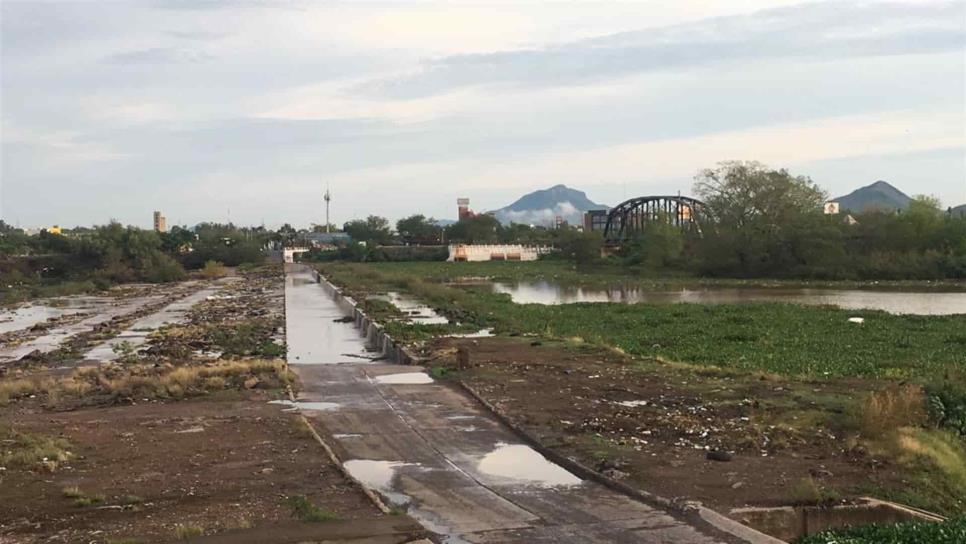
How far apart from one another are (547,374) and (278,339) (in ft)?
55.8

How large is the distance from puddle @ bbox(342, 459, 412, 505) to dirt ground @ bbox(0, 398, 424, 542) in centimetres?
36

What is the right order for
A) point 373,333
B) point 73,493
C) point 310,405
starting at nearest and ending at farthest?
point 73,493
point 310,405
point 373,333

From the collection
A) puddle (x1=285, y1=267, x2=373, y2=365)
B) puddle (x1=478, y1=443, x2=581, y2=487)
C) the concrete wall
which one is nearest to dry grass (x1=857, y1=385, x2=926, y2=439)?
puddle (x1=478, y1=443, x2=581, y2=487)

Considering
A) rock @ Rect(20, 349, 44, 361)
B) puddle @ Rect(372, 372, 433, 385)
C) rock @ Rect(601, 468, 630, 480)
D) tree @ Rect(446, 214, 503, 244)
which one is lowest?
rock @ Rect(20, 349, 44, 361)

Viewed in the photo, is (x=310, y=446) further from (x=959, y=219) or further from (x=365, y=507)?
(x=959, y=219)

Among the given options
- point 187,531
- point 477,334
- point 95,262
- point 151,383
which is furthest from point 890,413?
point 95,262

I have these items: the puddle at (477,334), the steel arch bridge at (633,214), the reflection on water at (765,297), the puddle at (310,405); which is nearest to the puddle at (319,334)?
the puddle at (477,334)

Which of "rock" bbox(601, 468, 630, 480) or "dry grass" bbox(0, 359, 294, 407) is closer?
"rock" bbox(601, 468, 630, 480)

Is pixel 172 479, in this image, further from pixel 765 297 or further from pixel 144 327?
pixel 765 297

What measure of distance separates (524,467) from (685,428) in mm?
3087

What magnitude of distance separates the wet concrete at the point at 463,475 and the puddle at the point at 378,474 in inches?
0.5

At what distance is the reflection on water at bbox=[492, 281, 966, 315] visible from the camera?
45.4m

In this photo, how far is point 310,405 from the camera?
17219mm

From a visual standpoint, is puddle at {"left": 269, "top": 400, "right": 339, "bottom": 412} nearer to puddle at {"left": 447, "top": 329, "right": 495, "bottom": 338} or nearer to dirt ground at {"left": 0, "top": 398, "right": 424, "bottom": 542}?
dirt ground at {"left": 0, "top": 398, "right": 424, "bottom": 542}
